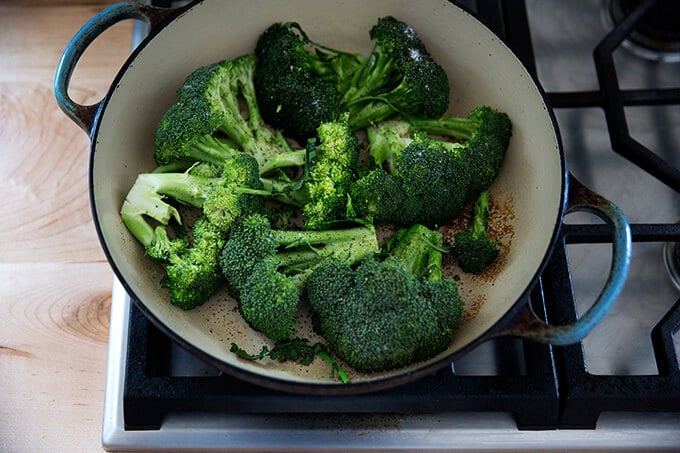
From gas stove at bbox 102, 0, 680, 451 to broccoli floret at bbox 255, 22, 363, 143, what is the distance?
345 millimetres

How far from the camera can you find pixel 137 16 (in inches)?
46.1

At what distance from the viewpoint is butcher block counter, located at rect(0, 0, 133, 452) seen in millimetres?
1160

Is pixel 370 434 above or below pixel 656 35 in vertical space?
below

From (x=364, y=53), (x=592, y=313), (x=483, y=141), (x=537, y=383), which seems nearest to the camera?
(x=592, y=313)

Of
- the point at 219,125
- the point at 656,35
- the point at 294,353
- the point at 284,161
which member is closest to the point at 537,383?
the point at 294,353

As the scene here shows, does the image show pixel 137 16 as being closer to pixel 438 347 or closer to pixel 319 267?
pixel 319 267

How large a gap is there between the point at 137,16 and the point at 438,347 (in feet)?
2.21

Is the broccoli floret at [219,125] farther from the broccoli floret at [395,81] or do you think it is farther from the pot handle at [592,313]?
the pot handle at [592,313]

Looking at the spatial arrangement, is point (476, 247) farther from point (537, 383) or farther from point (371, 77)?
point (371, 77)

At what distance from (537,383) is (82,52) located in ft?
2.66

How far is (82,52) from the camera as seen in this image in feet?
3.67

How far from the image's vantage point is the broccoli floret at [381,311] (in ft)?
3.40

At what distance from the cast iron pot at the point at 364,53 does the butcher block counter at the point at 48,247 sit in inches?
7.2

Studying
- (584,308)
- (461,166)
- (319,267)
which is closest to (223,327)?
(319,267)
